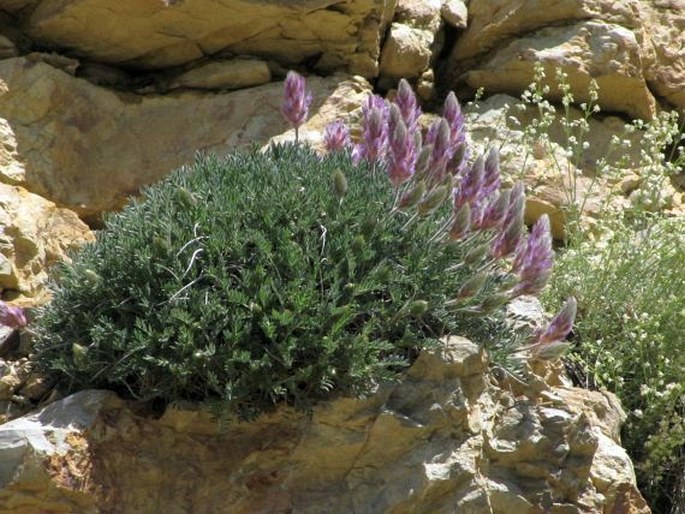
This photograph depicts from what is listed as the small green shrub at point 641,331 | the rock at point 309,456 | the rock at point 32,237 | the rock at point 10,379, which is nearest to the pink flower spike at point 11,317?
the rock at point 10,379

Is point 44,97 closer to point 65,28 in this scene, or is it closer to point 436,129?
point 65,28

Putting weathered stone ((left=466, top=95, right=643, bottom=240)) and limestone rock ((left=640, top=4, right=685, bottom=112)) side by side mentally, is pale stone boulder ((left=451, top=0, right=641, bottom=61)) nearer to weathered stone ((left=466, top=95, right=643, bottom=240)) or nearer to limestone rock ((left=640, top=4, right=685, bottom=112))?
limestone rock ((left=640, top=4, right=685, bottom=112))

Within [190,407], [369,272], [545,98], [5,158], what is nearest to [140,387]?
[190,407]

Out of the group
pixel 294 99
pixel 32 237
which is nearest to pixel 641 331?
pixel 294 99

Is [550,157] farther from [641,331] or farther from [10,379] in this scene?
[10,379]

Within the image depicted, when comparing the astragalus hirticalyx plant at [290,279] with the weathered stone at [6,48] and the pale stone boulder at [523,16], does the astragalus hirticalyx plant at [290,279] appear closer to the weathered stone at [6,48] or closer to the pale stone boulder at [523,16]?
the weathered stone at [6,48]

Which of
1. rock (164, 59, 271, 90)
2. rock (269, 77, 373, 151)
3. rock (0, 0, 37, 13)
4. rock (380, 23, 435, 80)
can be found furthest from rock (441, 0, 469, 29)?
rock (0, 0, 37, 13)
